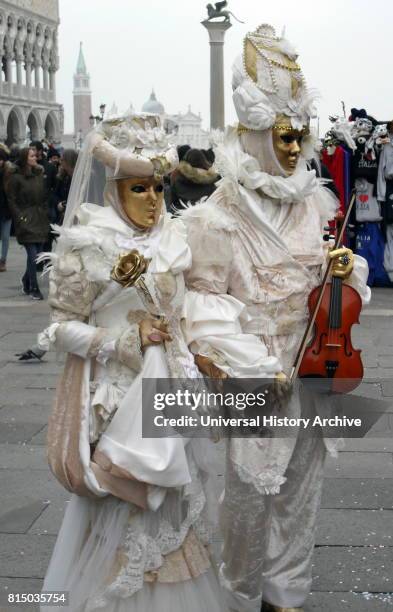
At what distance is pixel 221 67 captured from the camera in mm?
22562

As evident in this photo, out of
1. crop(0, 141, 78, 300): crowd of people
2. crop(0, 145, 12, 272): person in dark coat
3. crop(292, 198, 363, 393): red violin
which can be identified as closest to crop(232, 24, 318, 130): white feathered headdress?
crop(292, 198, 363, 393): red violin

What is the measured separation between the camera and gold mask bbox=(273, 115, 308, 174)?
3.82m

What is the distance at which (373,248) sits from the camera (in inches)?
515

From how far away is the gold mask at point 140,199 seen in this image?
3.63m

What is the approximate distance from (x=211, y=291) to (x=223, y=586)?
3.47 ft

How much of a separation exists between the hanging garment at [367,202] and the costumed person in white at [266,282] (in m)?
9.14

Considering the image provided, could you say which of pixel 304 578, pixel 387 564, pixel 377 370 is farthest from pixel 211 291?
pixel 377 370

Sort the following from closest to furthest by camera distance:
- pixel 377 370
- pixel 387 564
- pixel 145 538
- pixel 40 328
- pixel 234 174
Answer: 1. pixel 145 538
2. pixel 234 174
3. pixel 387 564
4. pixel 377 370
5. pixel 40 328

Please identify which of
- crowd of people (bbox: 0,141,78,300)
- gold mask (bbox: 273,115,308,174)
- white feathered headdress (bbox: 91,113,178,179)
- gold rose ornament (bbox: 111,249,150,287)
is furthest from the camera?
crowd of people (bbox: 0,141,78,300)

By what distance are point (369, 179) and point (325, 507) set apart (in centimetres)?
835

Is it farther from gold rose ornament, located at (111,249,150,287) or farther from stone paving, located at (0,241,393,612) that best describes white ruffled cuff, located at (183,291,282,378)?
stone paving, located at (0,241,393,612)

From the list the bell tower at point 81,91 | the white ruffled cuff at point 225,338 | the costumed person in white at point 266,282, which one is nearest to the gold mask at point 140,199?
the costumed person in white at point 266,282

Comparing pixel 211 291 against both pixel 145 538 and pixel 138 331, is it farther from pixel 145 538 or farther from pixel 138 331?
pixel 145 538

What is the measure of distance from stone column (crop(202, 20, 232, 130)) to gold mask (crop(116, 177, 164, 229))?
18.6 meters
